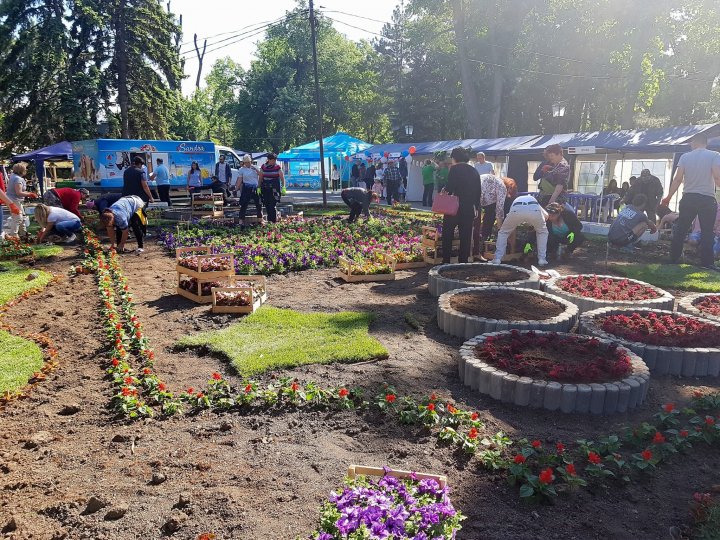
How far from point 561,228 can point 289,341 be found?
6367 millimetres

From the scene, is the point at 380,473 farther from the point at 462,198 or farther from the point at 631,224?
the point at 631,224

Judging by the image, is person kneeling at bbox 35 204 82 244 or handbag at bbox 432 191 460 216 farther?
person kneeling at bbox 35 204 82 244

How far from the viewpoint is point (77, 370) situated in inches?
203

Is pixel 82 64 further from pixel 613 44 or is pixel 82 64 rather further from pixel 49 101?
pixel 613 44

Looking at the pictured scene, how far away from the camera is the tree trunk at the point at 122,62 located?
2689cm

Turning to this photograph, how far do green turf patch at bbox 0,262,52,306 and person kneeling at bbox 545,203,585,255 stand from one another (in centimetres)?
854

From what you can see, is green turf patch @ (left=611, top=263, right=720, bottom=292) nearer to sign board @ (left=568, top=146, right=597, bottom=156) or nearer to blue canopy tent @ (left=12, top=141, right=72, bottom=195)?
sign board @ (left=568, top=146, right=597, bottom=156)

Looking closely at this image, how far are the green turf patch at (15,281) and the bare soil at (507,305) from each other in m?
6.06

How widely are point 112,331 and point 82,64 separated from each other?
92.6ft

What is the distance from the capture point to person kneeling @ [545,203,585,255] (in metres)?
9.96

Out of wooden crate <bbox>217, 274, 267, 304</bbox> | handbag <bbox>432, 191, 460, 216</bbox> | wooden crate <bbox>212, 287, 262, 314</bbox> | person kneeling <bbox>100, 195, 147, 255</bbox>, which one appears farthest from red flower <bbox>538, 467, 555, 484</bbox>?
person kneeling <bbox>100, 195, 147, 255</bbox>

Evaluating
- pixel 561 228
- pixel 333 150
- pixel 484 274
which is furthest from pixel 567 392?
pixel 333 150

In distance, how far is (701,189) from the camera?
29.9 feet

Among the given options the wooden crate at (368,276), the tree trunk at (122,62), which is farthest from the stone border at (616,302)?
the tree trunk at (122,62)
